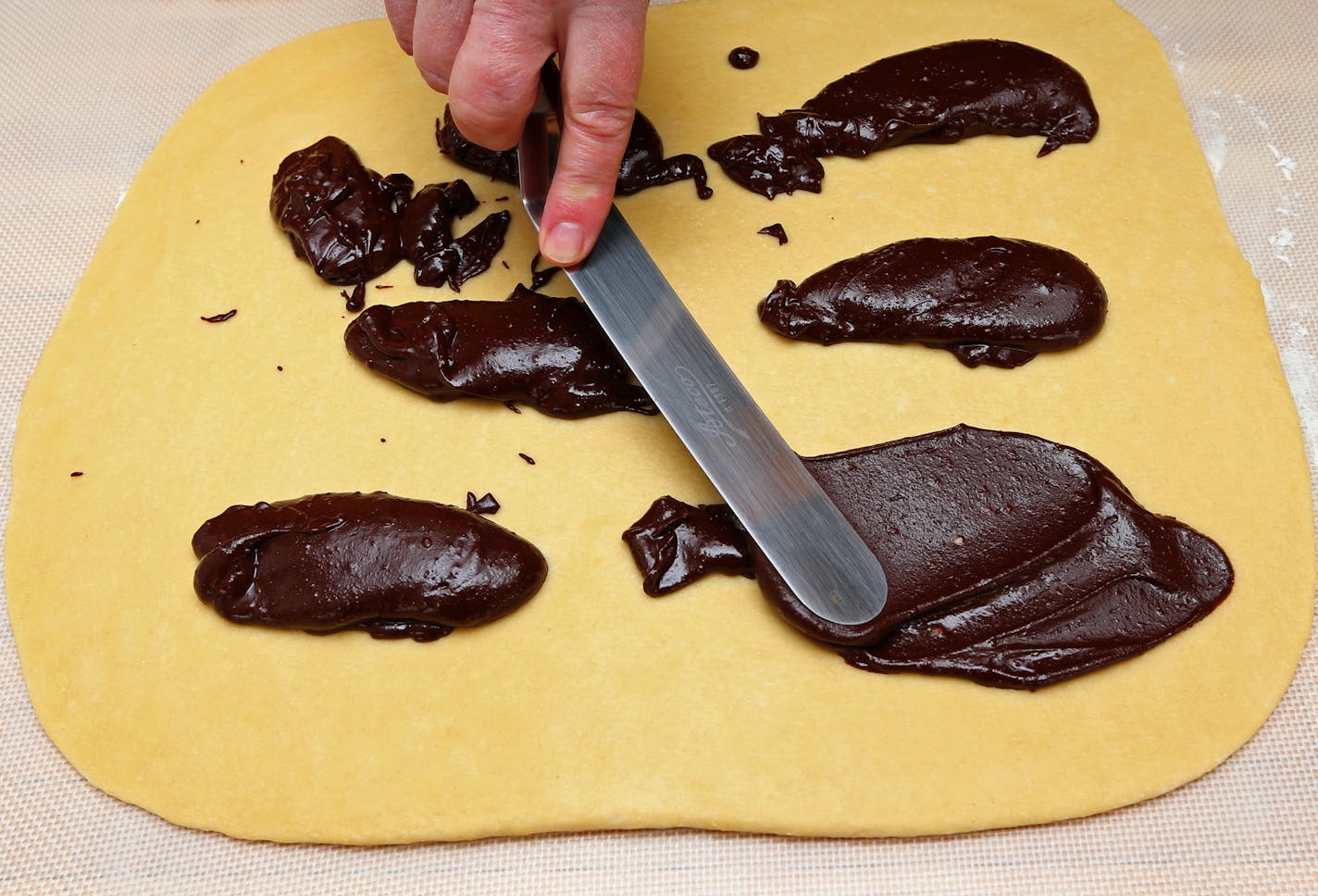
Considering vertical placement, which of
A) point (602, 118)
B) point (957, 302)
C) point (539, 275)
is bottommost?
point (539, 275)

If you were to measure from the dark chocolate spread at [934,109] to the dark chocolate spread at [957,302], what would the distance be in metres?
0.38

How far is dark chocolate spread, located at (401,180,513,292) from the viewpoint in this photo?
7.68 ft

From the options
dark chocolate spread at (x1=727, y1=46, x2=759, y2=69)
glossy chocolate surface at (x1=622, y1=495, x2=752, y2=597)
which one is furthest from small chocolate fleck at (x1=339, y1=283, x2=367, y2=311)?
dark chocolate spread at (x1=727, y1=46, x2=759, y2=69)

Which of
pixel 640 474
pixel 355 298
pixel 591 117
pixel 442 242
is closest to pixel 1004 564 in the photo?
pixel 640 474

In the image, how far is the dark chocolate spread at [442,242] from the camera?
234cm

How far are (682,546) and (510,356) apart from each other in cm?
56

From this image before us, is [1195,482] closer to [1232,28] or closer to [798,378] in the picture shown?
[798,378]

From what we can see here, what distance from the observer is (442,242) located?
2371 mm

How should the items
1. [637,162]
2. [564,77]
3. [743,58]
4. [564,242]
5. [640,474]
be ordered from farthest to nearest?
[743,58], [637,162], [640,474], [564,242], [564,77]

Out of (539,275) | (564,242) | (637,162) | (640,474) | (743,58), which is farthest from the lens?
(743,58)

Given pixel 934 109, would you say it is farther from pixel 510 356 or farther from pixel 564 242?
pixel 510 356

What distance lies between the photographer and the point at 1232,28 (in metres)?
2.82

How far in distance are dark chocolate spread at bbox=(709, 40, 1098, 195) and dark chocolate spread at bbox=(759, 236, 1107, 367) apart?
0.38m

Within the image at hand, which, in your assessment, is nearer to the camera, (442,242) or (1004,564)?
(1004,564)
